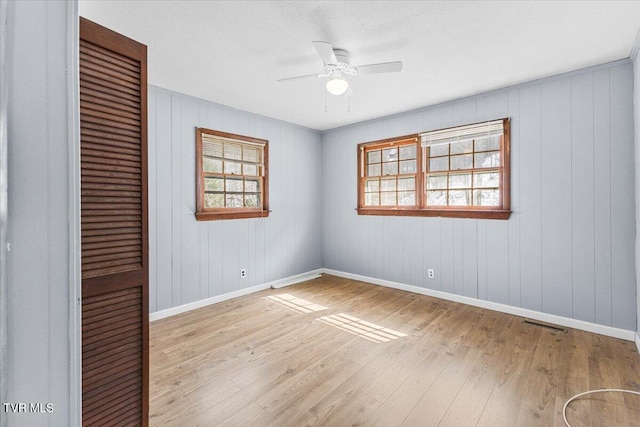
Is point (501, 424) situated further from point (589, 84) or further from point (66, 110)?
point (589, 84)

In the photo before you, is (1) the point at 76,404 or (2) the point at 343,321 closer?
(1) the point at 76,404

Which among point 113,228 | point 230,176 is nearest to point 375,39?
point 113,228

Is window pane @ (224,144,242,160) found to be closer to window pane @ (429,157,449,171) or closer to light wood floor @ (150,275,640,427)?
light wood floor @ (150,275,640,427)

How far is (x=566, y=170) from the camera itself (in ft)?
10.3

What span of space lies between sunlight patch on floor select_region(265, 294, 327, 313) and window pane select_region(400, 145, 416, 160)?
2504mm

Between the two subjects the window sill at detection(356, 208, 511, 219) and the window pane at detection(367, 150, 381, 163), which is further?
the window pane at detection(367, 150, 381, 163)

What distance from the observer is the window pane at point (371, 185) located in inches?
191

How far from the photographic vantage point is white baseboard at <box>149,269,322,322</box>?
3467mm

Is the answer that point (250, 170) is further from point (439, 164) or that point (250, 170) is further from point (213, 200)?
point (439, 164)

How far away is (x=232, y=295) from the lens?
13.6 ft

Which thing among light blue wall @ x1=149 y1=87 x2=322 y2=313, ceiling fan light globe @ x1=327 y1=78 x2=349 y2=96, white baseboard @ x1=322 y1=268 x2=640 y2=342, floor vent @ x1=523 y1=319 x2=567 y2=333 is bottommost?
floor vent @ x1=523 y1=319 x2=567 y2=333

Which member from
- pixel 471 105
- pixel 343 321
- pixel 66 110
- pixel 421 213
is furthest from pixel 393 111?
pixel 66 110

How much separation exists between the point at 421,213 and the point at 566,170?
1.66m

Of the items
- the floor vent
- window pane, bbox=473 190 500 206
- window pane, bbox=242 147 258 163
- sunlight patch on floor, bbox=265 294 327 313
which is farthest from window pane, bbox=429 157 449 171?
window pane, bbox=242 147 258 163
